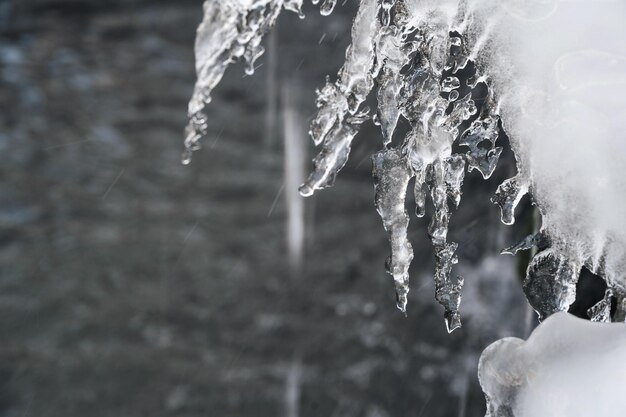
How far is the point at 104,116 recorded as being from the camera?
3.08 metres

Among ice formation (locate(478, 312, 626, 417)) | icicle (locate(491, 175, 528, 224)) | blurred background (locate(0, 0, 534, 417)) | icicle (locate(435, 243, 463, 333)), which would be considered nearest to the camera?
ice formation (locate(478, 312, 626, 417))

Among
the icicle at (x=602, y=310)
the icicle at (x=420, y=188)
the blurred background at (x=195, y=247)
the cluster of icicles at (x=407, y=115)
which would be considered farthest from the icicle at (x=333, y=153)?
the blurred background at (x=195, y=247)

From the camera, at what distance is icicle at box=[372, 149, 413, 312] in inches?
38.3

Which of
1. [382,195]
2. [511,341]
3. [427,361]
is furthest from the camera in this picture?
[427,361]

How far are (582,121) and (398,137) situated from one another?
8.75ft

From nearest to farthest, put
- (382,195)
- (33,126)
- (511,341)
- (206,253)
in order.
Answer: (511,341) < (382,195) < (33,126) < (206,253)

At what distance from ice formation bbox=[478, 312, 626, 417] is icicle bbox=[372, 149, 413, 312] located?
0.27 m

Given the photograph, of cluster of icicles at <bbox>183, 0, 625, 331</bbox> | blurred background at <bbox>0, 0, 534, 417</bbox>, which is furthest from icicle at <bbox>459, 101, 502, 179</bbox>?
blurred background at <bbox>0, 0, 534, 417</bbox>

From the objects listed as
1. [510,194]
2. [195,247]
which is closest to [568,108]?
[510,194]

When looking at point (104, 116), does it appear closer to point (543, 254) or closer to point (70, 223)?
point (70, 223)

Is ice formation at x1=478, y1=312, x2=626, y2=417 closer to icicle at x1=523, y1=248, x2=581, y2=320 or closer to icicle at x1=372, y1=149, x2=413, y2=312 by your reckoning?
icicle at x1=523, y1=248, x2=581, y2=320

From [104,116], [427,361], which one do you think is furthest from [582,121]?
[427,361]

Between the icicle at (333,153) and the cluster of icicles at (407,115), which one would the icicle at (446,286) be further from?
the icicle at (333,153)

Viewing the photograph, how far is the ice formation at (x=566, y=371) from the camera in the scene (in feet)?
2.23
